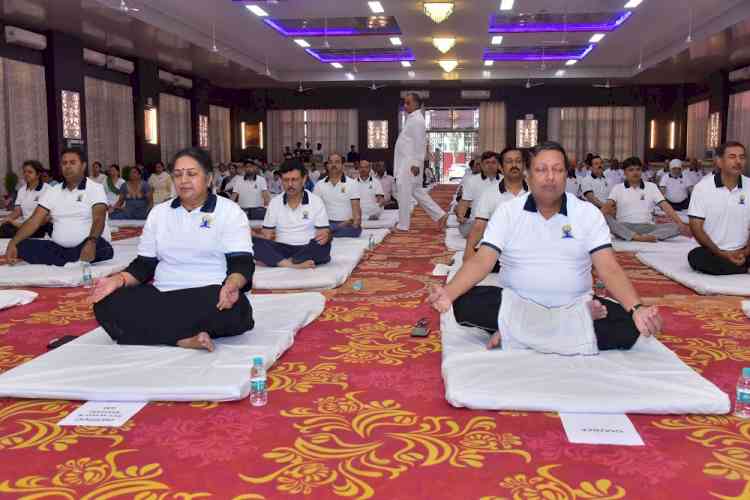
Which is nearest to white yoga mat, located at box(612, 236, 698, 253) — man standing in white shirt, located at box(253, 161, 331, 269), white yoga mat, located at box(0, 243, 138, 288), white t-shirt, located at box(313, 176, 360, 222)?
white t-shirt, located at box(313, 176, 360, 222)

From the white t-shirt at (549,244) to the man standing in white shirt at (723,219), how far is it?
221cm

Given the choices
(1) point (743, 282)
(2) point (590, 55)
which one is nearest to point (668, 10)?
(2) point (590, 55)

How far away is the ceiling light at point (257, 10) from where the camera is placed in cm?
1025

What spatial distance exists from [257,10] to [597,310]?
8729mm

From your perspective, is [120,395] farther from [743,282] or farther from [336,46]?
[336,46]

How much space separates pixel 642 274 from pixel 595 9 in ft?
21.0

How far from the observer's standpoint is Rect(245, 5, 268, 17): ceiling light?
33.6 ft

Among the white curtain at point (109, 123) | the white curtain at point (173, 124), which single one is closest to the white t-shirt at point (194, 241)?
the white curtain at point (109, 123)

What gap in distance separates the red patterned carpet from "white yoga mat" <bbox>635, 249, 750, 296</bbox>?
1.48 meters

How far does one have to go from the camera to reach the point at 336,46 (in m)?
13.9

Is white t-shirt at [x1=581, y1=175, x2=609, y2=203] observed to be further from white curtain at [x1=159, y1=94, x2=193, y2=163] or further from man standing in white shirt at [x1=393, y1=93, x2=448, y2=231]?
white curtain at [x1=159, y1=94, x2=193, y2=163]

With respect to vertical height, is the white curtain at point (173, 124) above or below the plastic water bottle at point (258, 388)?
above

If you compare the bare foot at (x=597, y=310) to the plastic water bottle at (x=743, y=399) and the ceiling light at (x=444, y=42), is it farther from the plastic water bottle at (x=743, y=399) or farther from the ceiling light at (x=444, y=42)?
the ceiling light at (x=444, y=42)

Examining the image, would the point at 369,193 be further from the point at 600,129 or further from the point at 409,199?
the point at 600,129
